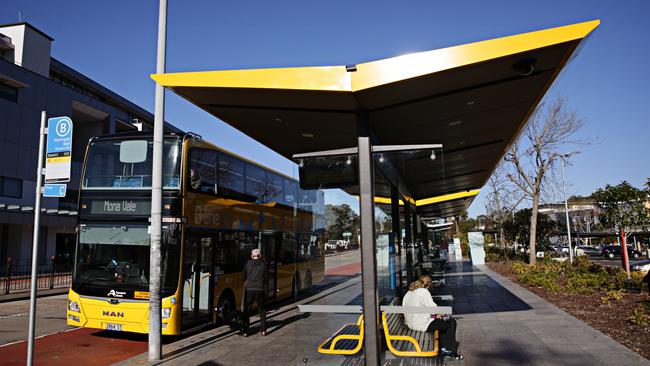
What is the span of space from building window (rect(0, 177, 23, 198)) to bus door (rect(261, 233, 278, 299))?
78.1ft

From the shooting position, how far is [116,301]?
28.1 ft

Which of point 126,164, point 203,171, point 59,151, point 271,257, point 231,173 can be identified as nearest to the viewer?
point 59,151

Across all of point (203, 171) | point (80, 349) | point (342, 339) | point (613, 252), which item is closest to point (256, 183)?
point (203, 171)

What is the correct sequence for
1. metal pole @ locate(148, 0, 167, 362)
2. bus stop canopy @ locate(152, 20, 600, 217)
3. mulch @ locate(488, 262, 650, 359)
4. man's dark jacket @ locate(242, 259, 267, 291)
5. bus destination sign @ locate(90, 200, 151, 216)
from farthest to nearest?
man's dark jacket @ locate(242, 259, 267, 291), bus destination sign @ locate(90, 200, 151, 216), metal pole @ locate(148, 0, 167, 362), mulch @ locate(488, 262, 650, 359), bus stop canopy @ locate(152, 20, 600, 217)

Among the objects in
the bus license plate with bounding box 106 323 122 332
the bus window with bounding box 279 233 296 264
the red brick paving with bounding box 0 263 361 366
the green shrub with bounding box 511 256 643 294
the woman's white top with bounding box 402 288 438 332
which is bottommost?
the red brick paving with bounding box 0 263 361 366

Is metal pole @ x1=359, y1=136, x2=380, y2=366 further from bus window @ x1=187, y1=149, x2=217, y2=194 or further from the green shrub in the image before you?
the green shrub

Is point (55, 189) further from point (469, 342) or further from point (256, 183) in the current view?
point (256, 183)

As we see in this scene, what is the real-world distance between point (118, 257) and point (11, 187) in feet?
84.0

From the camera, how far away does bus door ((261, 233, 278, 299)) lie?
12602mm

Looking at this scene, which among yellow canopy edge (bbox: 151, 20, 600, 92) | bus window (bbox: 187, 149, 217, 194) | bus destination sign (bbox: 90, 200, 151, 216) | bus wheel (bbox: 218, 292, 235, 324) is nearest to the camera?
yellow canopy edge (bbox: 151, 20, 600, 92)

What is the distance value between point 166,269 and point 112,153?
2813mm

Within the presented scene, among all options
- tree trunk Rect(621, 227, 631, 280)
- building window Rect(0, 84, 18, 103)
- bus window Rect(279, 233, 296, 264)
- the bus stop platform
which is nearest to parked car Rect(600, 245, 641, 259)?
tree trunk Rect(621, 227, 631, 280)

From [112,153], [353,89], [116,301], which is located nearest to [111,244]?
[116,301]

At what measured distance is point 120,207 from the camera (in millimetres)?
9016
